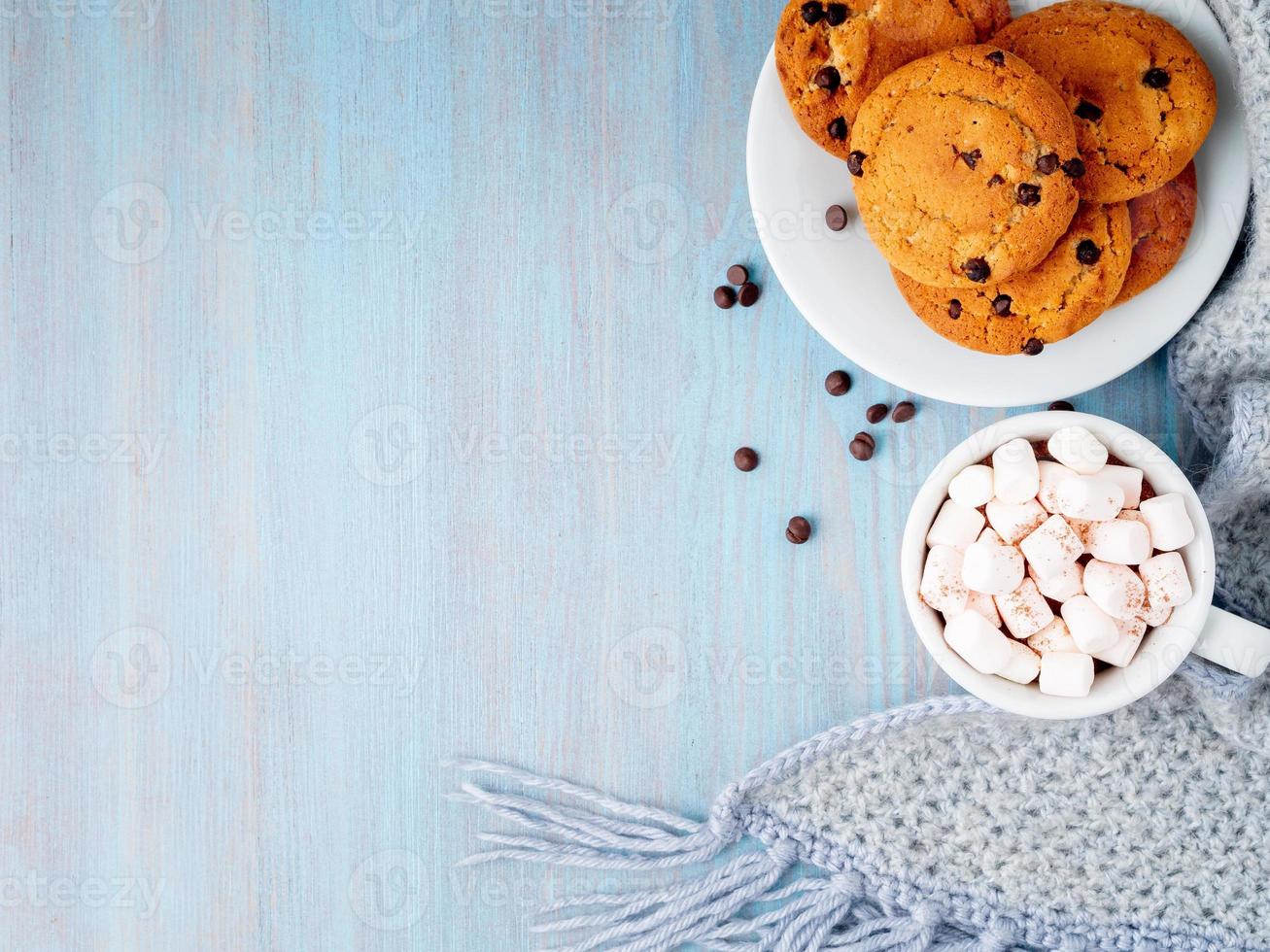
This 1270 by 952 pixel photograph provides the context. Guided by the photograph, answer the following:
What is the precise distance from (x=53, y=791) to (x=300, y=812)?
0.94ft

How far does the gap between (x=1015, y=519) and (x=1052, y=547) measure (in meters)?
0.04

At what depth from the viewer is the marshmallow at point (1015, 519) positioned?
911 mm

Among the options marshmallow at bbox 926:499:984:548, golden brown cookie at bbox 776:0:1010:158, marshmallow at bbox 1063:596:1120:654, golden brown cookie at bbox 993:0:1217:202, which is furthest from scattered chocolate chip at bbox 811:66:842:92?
marshmallow at bbox 1063:596:1120:654

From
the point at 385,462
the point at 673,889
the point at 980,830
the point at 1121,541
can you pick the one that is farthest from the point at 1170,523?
the point at 385,462

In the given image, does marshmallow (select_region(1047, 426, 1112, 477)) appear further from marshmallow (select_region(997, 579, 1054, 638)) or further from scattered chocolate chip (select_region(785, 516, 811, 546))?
scattered chocolate chip (select_region(785, 516, 811, 546))

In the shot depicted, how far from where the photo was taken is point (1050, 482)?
919mm

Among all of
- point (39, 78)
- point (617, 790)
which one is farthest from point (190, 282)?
point (617, 790)

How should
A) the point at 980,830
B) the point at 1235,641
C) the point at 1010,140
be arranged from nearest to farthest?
the point at 1010,140, the point at 1235,641, the point at 980,830

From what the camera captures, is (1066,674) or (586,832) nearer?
(1066,674)

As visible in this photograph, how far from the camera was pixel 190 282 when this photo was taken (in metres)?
1.17

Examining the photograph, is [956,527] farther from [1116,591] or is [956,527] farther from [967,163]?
[967,163]

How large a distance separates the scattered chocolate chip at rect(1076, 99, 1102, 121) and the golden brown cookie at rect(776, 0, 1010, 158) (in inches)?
4.2

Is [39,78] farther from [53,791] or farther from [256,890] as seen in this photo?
[256,890]

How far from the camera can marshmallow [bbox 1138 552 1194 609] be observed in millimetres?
Result: 886
